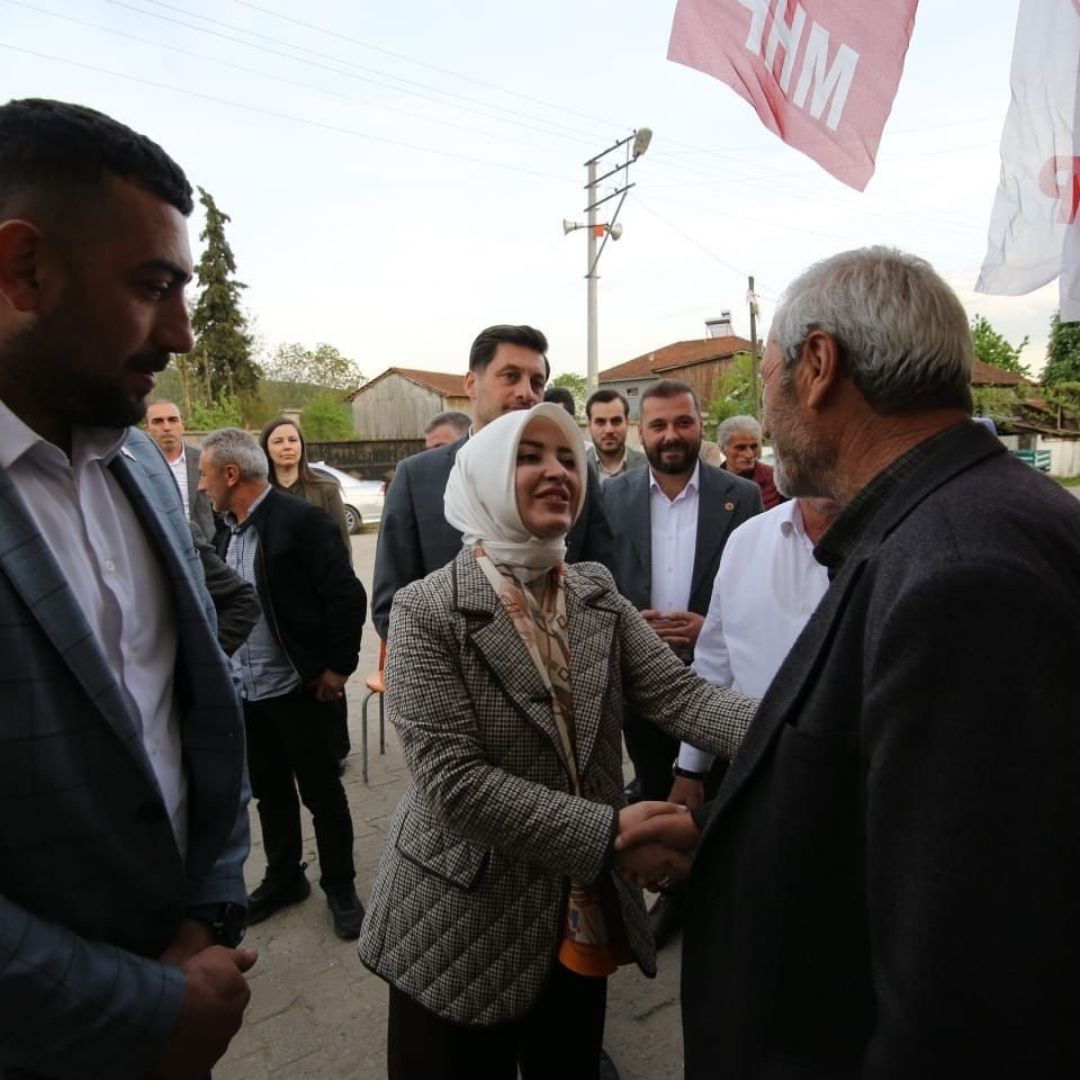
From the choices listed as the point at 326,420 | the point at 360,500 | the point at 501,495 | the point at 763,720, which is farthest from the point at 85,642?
the point at 326,420

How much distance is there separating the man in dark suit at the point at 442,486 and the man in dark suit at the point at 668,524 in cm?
66

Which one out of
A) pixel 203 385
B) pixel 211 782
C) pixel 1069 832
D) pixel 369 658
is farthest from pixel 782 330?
pixel 203 385

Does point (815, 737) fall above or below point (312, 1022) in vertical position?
above

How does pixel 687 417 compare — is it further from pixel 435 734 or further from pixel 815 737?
pixel 815 737

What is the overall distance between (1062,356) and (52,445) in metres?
37.2

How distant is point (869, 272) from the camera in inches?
44.4

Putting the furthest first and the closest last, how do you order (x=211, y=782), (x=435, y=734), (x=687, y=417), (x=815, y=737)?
(x=687, y=417) → (x=435, y=734) → (x=211, y=782) → (x=815, y=737)

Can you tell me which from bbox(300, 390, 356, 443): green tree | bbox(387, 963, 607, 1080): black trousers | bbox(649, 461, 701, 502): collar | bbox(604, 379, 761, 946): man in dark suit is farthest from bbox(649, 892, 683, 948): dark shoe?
bbox(300, 390, 356, 443): green tree

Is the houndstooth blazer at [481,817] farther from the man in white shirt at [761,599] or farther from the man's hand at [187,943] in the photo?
the man in white shirt at [761,599]

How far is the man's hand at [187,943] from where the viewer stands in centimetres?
122

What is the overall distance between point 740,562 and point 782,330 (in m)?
1.37

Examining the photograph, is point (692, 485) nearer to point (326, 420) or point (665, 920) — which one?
point (665, 920)

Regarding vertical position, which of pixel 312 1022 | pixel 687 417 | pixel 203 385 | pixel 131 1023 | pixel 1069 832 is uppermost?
pixel 203 385

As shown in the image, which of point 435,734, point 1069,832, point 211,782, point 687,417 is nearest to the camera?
point 1069,832
